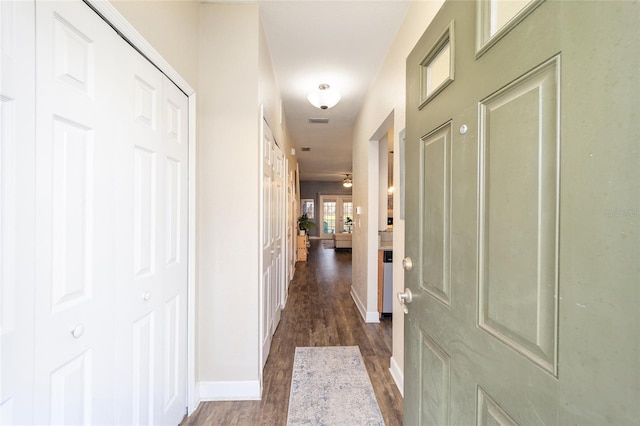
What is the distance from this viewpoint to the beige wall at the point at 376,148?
192cm

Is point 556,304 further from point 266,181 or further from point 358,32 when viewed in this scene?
point 358,32

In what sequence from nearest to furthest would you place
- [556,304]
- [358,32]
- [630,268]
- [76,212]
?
[630,268]
[556,304]
[76,212]
[358,32]

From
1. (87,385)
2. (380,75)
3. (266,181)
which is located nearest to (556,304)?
(87,385)

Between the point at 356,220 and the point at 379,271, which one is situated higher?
the point at 356,220

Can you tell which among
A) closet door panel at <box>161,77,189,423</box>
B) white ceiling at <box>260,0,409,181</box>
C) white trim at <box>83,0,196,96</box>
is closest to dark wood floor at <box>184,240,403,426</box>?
closet door panel at <box>161,77,189,423</box>

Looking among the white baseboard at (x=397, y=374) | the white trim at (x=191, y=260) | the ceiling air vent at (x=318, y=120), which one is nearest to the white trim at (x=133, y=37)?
the white trim at (x=191, y=260)

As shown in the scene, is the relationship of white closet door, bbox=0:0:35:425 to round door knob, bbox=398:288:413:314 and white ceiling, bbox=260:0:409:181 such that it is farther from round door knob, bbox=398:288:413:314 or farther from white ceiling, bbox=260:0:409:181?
white ceiling, bbox=260:0:409:181

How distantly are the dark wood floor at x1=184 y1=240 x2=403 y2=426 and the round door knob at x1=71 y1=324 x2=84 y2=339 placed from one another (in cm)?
115

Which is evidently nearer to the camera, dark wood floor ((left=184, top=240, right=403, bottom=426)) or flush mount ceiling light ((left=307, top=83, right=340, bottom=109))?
dark wood floor ((left=184, top=240, right=403, bottom=426))

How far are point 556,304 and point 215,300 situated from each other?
Result: 6.02 feet

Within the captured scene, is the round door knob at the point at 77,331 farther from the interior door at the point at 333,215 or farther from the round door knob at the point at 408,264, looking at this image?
the interior door at the point at 333,215

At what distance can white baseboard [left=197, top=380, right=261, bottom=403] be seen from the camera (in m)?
1.87

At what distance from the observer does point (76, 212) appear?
0.94 meters

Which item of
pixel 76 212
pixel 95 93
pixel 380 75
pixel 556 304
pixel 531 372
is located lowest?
pixel 531 372
